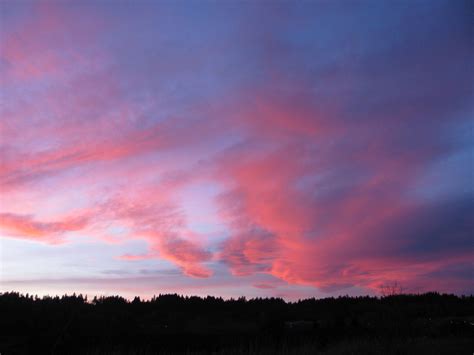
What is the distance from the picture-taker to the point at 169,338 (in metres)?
39.5

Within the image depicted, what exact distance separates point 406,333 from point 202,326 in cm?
2257

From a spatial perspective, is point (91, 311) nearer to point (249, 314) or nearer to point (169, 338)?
point (169, 338)

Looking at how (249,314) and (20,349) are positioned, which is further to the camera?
(249,314)

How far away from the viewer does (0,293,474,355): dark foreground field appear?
28328 millimetres

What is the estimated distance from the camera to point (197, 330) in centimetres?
4703

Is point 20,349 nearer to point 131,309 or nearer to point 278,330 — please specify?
point 278,330

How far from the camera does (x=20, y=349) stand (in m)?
28.0

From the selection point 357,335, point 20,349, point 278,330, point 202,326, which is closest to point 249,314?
point 202,326

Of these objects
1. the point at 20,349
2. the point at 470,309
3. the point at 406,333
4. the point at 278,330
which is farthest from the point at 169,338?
the point at 470,309

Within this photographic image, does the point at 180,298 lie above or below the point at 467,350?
above

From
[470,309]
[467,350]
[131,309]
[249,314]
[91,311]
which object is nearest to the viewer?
[467,350]

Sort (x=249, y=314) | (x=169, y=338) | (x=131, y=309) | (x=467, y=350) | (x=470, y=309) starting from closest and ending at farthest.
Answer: (x=467, y=350) → (x=169, y=338) → (x=131, y=309) → (x=470, y=309) → (x=249, y=314)

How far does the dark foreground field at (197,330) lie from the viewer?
1115 inches

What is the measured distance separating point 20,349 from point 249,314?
4030 cm
